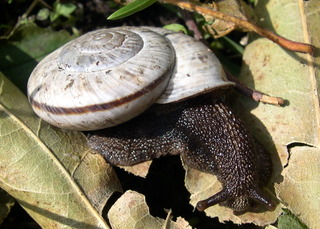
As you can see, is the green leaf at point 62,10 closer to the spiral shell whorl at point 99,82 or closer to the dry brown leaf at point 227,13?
the spiral shell whorl at point 99,82

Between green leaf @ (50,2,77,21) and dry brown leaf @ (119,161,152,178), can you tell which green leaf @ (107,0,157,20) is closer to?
green leaf @ (50,2,77,21)

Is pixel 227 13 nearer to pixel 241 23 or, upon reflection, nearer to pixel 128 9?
pixel 241 23

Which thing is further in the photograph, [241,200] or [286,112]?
[286,112]

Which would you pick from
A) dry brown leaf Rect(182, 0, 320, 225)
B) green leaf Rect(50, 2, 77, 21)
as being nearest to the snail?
dry brown leaf Rect(182, 0, 320, 225)

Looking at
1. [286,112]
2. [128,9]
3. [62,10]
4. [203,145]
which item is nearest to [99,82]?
[128,9]

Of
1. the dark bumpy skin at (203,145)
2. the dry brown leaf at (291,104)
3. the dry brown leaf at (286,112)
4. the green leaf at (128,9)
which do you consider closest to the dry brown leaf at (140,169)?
the dark bumpy skin at (203,145)

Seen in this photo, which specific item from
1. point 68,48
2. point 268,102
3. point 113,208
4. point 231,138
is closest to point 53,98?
point 68,48

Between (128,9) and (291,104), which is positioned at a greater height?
(128,9)

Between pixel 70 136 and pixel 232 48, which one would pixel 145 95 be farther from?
pixel 232 48
